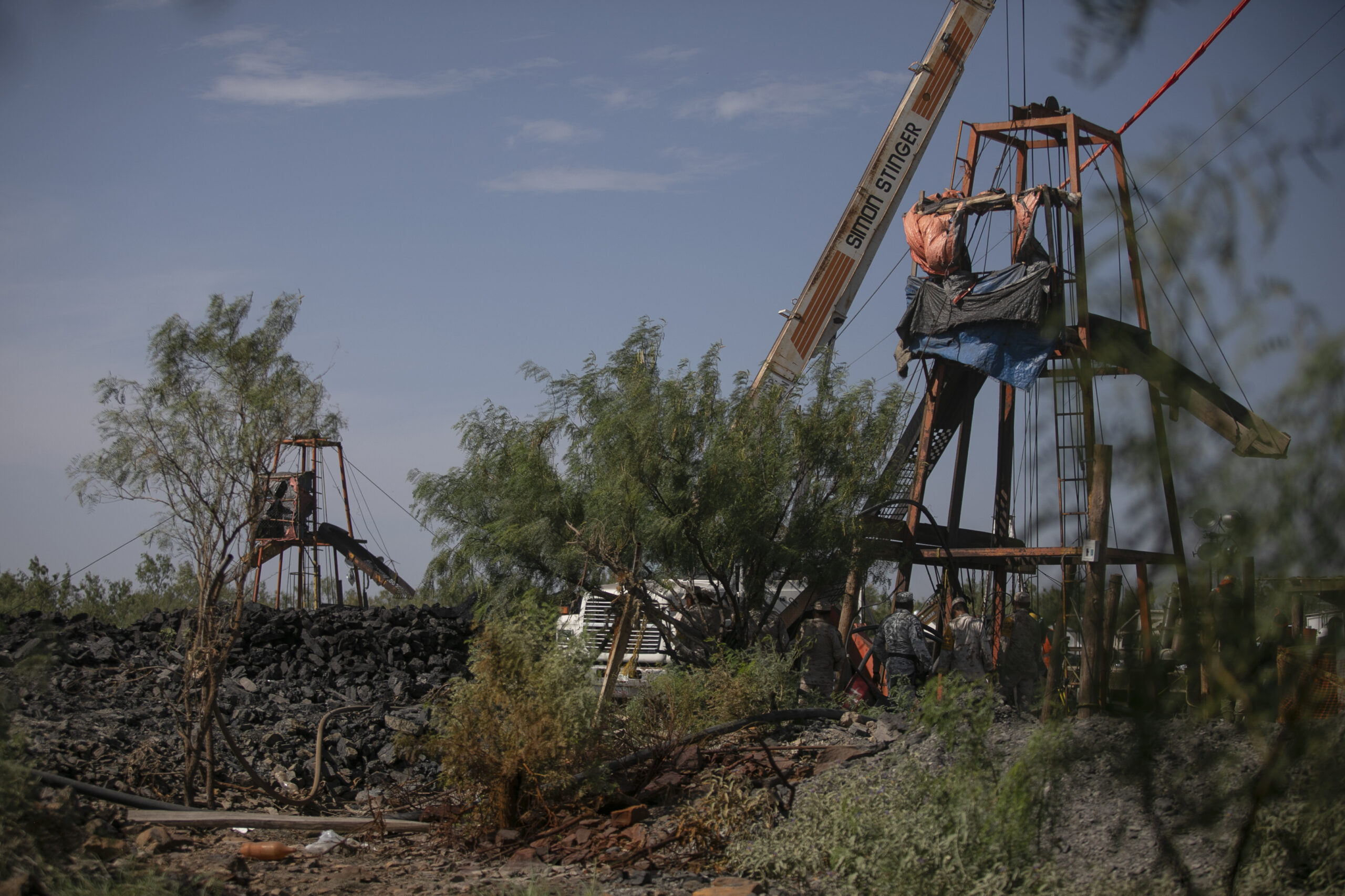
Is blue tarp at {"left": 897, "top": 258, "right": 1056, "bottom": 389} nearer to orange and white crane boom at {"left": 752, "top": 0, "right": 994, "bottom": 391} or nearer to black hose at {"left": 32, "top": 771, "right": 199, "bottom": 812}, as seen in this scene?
orange and white crane boom at {"left": 752, "top": 0, "right": 994, "bottom": 391}

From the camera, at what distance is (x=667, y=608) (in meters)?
14.1

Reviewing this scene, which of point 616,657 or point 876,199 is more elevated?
point 876,199

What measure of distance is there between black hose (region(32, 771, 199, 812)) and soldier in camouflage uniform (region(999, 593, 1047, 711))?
318 inches

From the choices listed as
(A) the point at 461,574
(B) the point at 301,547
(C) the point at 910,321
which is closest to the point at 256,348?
(A) the point at 461,574

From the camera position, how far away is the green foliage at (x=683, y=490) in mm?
12852

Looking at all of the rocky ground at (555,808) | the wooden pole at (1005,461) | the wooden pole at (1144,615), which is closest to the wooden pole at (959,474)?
the wooden pole at (1005,461)

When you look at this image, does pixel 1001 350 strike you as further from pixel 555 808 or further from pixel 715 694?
pixel 555 808

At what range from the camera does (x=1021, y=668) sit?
37.9ft

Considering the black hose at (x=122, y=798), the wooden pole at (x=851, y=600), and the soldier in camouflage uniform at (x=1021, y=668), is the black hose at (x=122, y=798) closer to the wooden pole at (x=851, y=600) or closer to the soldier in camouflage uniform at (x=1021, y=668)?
the wooden pole at (x=851, y=600)

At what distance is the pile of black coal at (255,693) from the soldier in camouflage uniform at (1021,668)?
6261mm

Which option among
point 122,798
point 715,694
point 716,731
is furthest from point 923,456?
point 122,798

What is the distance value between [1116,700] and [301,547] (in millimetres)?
24033

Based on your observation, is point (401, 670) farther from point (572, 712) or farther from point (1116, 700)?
point (1116, 700)

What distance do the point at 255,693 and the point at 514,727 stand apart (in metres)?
7.79
